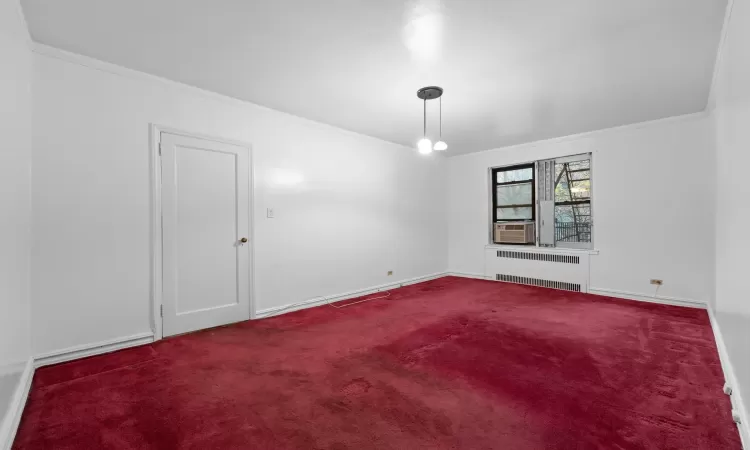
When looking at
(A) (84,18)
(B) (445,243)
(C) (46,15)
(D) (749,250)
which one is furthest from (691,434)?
(B) (445,243)

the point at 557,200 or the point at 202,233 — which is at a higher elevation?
the point at 557,200

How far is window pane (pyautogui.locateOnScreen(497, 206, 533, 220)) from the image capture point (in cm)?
618

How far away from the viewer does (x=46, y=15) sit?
7.41 ft

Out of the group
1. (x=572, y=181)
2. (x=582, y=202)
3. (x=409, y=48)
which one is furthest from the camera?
(x=572, y=181)

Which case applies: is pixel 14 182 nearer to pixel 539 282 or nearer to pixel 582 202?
pixel 539 282

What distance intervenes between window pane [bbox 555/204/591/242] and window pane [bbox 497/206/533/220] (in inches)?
19.6

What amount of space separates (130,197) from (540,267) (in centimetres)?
606

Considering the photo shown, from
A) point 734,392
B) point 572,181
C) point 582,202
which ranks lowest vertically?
point 734,392

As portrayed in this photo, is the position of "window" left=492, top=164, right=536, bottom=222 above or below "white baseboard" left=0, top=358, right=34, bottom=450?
above

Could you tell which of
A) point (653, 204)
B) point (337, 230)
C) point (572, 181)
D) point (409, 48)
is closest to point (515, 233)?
point (572, 181)

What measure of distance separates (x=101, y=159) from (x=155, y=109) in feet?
2.32

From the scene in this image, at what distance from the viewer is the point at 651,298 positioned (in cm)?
468

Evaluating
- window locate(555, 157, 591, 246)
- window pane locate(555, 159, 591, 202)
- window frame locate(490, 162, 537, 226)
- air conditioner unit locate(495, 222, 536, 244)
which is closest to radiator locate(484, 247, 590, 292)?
air conditioner unit locate(495, 222, 536, 244)

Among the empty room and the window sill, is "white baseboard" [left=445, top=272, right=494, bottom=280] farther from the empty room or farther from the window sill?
the empty room
